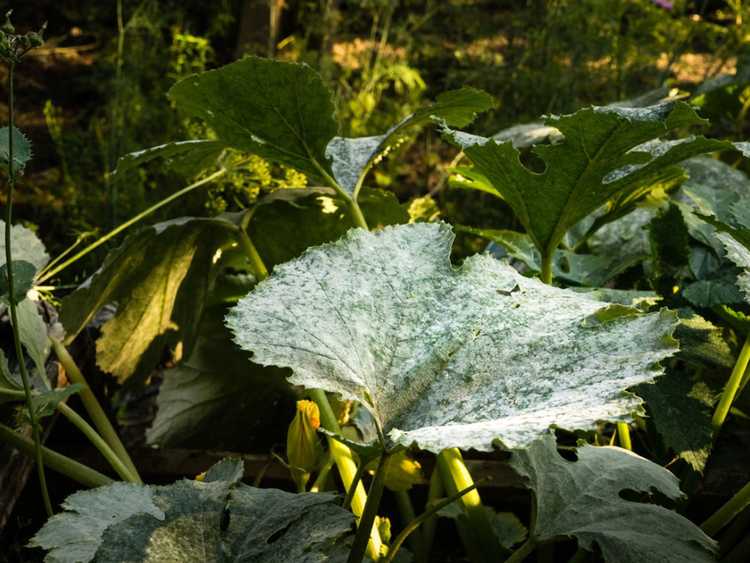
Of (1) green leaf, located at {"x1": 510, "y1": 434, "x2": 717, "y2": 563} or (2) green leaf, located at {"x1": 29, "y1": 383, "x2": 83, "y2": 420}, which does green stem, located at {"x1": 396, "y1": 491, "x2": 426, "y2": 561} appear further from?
(2) green leaf, located at {"x1": 29, "y1": 383, "x2": 83, "y2": 420}

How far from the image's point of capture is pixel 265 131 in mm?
1065

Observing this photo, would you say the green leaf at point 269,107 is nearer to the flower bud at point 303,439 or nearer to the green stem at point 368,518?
the flower bud at point 303,439

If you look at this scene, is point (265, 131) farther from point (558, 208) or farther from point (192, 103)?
point (558, 208)

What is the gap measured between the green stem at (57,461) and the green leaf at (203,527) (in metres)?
0.22

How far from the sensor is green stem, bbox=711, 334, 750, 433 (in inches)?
35.5

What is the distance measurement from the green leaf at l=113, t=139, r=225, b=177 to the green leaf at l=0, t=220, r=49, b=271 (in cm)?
14

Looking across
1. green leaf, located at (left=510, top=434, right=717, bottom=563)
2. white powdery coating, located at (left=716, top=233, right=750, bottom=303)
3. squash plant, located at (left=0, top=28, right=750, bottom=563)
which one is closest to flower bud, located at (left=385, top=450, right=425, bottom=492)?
squash plant, located at (left=0, top=28, right=750, bottom=563)

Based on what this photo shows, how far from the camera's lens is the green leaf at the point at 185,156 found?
3.46 feet

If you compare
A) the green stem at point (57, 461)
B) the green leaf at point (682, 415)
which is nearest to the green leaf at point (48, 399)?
the green stem at point (57, 461)

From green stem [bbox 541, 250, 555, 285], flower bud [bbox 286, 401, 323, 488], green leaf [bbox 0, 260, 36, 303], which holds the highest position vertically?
green stem [bbox 541, 250, 555, 285]

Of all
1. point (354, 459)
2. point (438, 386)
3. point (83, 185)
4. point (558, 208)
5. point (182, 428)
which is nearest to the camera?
point (438, 386)

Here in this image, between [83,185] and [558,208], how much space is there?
1676 millimetres

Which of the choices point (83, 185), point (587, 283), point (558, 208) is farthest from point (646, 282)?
point (83, 185)

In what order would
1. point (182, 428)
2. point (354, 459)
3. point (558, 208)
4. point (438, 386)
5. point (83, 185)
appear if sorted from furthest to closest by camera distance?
point (83, 185) < point (182, 428) < point (354, 459) < point (558, 208) < point (438, 386)
